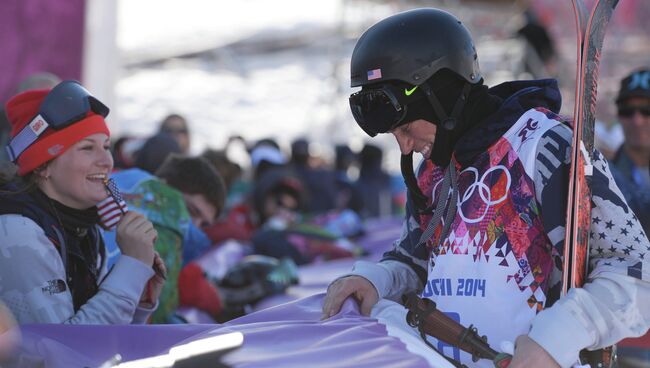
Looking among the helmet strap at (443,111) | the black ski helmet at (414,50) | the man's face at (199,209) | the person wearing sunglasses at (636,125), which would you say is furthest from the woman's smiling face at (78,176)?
the person wearing sunglasses at (636,125)

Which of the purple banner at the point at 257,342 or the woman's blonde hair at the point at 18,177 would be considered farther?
the woman's blonde hair at the point at 18,177

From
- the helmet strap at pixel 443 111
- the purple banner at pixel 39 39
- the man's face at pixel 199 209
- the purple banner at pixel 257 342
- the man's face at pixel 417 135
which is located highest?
the purple banner at pixel 39 39

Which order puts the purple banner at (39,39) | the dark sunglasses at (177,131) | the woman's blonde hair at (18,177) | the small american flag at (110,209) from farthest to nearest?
the purple banner at (39,39)
the dark sunglasses at (177,131)
the small american flag at (110,209)
the woman's blonde hair at (18,177)

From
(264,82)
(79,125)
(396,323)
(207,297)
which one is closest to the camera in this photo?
(396,323)

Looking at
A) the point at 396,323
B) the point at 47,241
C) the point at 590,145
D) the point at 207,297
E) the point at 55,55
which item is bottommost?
the point at 207,297

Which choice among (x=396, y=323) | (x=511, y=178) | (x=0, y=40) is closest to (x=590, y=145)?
(x=511, y=178)

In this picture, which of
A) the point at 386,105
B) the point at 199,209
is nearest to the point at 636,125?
the point at 199,209

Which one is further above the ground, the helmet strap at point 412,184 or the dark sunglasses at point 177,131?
the dark sunglasses at point 177,131

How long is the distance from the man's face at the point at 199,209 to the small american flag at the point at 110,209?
129 cm

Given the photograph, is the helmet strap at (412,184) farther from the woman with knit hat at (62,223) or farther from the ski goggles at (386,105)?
the woman with knit hat at (62,223)

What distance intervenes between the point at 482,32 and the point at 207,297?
13.4 metres

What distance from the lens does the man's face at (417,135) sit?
2857 mm

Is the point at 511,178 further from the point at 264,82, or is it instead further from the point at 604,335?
the point at 264,82

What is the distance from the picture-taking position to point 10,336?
8.14ft
